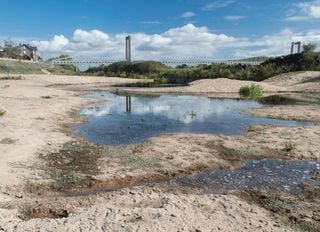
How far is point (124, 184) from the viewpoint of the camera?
1029cm

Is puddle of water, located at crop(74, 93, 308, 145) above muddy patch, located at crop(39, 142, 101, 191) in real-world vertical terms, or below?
below

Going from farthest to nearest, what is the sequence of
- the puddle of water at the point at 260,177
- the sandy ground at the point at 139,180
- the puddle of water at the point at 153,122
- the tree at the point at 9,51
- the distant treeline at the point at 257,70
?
the tree at the point at 9,51, the distant treeline at the point at 257,70, the puddle of water at the point at 153,122, the puddle of water at the point at 260,177, the sandy ground at the point at 139,180

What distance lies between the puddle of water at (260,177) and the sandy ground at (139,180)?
53 cm

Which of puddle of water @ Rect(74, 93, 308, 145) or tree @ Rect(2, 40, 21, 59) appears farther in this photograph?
tree @ Rect(2, 40, 21, 59)

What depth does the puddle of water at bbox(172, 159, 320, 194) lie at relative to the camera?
33.5ft

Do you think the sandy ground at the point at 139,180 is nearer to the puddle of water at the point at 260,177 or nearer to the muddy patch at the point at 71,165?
the muddy patch at the point at 71,165

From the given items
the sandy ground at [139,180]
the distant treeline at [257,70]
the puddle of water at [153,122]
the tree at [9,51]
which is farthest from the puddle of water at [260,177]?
the tree at [9,51]

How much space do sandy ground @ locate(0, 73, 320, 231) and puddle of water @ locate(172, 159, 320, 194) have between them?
1.74ft

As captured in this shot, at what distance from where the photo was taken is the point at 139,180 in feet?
34.7

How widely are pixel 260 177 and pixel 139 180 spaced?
3.38m

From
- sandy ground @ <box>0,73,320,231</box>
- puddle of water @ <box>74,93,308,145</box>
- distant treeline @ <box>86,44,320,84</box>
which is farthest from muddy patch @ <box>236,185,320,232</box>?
distant treeline @ <box>86,44,320,84</box>

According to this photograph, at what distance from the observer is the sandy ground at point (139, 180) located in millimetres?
7477

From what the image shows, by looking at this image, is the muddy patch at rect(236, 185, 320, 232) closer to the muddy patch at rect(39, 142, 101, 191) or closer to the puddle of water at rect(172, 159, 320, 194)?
the puddle of water at rect(172, 159, 320, 194)

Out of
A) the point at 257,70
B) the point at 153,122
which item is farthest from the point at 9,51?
the point at 153,122
